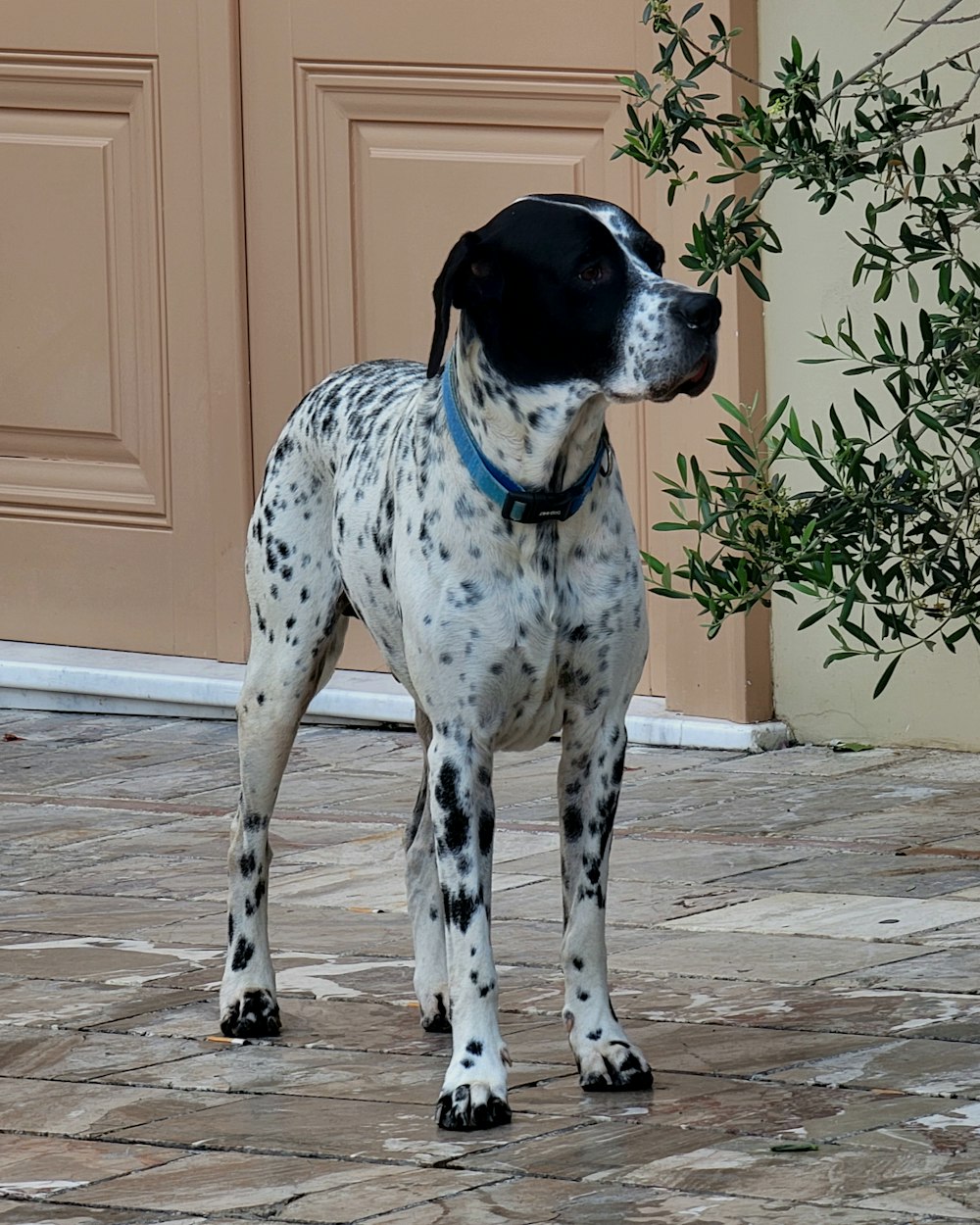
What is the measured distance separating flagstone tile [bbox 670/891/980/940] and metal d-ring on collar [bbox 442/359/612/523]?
5.11 ft

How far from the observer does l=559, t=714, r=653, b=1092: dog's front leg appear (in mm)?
4832

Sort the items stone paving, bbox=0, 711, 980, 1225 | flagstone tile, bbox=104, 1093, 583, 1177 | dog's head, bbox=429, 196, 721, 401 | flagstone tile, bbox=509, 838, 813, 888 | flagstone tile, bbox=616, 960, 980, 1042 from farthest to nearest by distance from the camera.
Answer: flagstone tile, bbox=509, 838, 813, 888
flagstone tile, bbox=616, 960, 980, 1042
dog's head, bbox=429, 196, 721, 401
flagstone tile, bbox=104, 1093, 583, 1177
stone paving, bbox=0, 711, 980, 1225

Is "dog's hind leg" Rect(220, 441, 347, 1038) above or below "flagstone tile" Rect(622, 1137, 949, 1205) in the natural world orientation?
above

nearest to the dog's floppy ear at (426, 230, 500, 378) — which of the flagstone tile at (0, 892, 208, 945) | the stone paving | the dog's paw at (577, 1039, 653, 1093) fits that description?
the dog's paw at (577, 1039, 653, 1093)

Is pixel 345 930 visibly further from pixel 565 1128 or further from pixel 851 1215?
pixel 851 1215

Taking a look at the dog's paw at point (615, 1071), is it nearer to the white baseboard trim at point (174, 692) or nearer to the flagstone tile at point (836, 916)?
the flagstone tile at point (836, 916)

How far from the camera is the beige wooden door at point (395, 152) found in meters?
8.34

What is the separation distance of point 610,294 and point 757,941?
1.84m

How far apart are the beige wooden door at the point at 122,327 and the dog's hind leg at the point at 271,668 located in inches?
142

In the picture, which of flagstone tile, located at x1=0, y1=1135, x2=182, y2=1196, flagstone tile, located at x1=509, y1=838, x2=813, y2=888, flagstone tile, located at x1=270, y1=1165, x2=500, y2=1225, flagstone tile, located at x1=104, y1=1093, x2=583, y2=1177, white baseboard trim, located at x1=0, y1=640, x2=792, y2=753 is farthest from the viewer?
white baseboard trim, located at x1=0, y1=640, x2=792, y2=753

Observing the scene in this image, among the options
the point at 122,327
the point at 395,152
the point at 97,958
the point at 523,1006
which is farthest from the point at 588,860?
the point at 122,327

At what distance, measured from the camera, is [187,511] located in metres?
9.27

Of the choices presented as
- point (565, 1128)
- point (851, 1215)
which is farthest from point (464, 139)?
point (851, 1215)

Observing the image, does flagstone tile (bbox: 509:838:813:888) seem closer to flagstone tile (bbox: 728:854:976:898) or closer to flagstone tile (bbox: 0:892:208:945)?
flagstone tile (bbox: 728:854:976:898)
